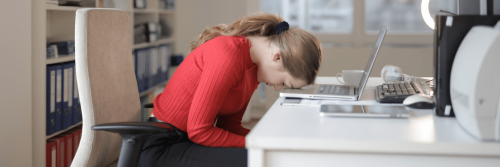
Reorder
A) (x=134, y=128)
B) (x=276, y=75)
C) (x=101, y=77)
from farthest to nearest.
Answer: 1. (x=276, y=75)
2. (x=101, y=77)
3. (x=134, y=128)

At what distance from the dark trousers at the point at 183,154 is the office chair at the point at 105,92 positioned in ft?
0.24

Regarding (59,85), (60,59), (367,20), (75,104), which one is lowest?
(75,104)

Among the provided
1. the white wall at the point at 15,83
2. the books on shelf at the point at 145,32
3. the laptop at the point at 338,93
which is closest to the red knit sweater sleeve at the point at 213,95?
the laptop at the point at 338,93

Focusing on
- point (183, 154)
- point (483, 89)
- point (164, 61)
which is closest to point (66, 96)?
point (183, 154)

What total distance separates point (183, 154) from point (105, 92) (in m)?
0.27

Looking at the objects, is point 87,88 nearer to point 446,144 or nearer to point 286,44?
point 286,44

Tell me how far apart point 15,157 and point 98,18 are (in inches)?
40.7

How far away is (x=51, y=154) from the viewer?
2074mm

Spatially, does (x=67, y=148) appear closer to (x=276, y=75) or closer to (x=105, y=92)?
(x=105, y=92)

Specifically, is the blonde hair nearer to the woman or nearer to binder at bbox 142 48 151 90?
the woman

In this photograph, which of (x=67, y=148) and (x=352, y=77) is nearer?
(x=352, y=77)

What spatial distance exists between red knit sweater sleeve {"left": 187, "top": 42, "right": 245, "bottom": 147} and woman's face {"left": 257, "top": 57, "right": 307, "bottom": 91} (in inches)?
6.0

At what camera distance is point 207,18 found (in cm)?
389

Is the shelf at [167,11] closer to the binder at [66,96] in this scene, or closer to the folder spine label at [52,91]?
the binder at [66,96]
